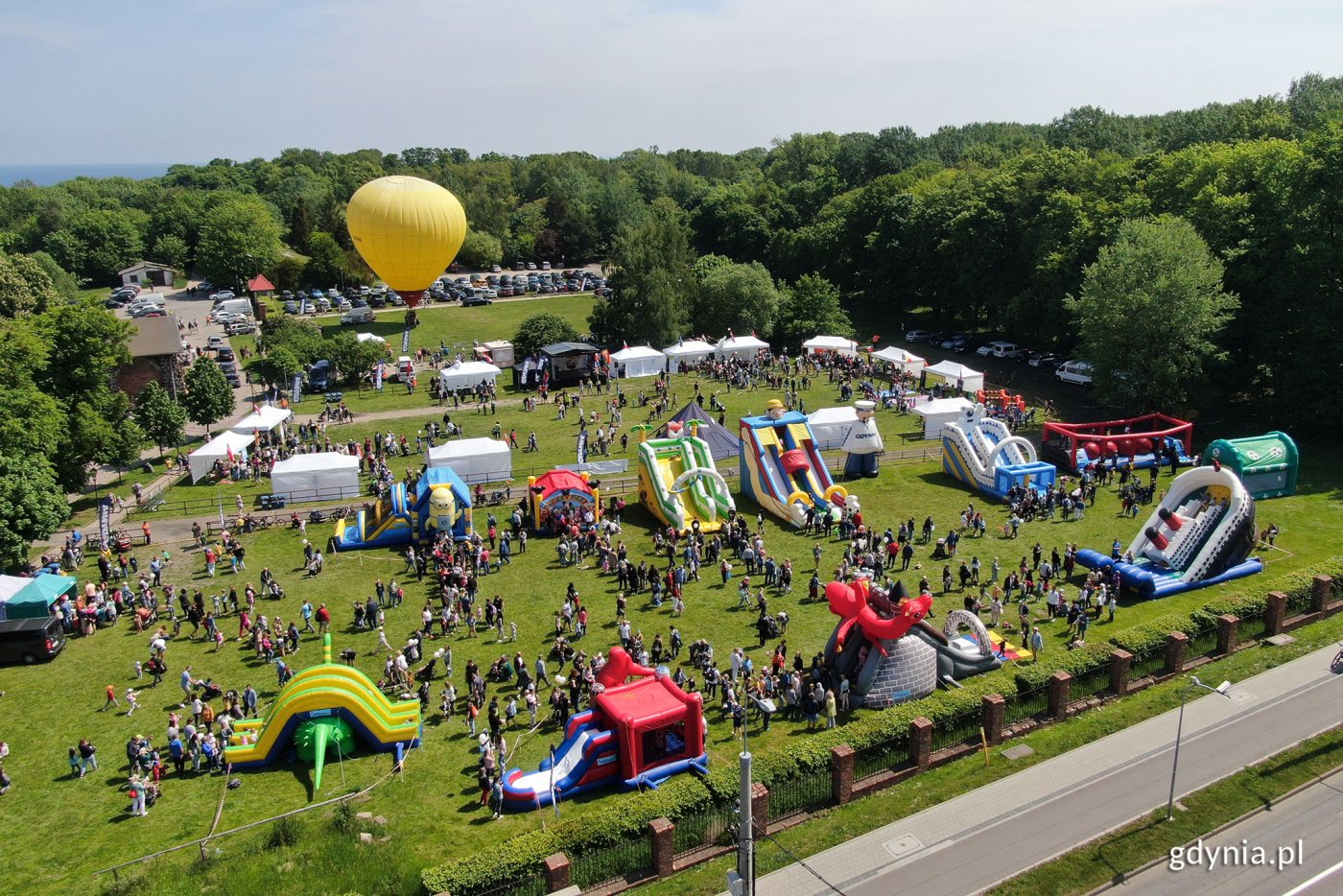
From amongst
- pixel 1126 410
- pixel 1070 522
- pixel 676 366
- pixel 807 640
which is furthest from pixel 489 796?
pixel 676 366

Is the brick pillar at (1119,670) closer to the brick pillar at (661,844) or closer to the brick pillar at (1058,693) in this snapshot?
the brick pillar at (1058,693)

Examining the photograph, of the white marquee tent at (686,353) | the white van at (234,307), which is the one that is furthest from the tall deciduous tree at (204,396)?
the white van at (234,307)

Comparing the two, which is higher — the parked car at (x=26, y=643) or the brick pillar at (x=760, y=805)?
the brick pillar at (x=760, y=805)

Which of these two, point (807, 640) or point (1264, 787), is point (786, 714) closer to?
point (807, 640)

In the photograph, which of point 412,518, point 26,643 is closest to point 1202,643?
point 412,518

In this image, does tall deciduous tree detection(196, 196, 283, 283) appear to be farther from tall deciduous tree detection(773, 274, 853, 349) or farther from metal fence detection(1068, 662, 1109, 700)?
metal fence detection(1068, 662, 1109, 700)

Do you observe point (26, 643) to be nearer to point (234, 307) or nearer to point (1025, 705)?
point (1025, 705)
